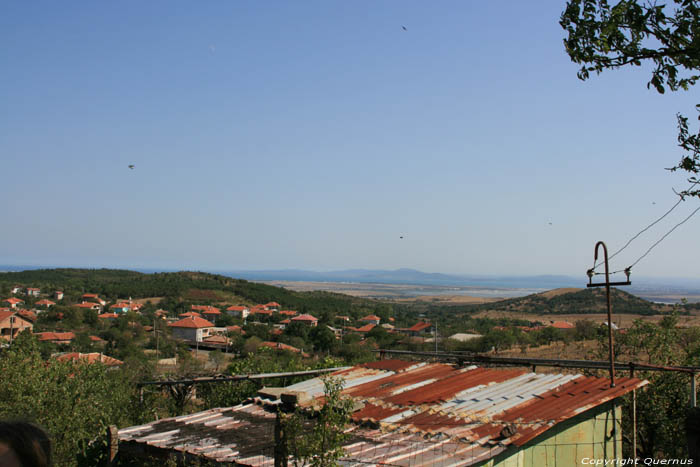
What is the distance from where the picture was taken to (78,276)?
12012 cm

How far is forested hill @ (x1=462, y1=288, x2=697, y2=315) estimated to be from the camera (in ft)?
228

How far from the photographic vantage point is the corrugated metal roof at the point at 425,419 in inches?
257

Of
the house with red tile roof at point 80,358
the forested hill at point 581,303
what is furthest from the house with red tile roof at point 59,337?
the forested hill at point 581,303

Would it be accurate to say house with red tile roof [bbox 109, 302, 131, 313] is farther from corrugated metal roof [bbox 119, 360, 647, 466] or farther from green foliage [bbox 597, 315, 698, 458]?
green foliage [bbox 597, 315, 698, 458]

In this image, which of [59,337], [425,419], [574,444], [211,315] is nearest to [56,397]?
[425,419]

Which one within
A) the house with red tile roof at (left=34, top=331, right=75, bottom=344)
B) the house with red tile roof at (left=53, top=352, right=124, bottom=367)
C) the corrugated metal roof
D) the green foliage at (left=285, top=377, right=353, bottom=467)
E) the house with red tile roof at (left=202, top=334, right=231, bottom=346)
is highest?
the green foliage at (left=285, top=377, right=353, bottom=467)

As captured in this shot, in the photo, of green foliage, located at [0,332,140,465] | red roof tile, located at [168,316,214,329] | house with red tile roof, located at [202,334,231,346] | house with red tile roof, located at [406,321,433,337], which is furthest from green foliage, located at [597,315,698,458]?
red roof tile, located at [168,316,214,329]

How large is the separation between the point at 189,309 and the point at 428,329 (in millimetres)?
35283

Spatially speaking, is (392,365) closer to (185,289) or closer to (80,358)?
(80,358)

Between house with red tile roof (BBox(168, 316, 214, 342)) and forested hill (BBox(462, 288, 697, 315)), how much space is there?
49091 mm

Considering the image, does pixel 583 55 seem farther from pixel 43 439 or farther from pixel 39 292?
pixel 39 292

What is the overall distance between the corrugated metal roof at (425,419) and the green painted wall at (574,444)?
291mm

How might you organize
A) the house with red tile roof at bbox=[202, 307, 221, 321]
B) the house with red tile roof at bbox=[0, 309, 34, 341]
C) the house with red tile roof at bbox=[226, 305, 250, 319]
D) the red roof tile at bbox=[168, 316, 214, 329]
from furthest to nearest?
the house with red tile roof at bbox=[226, 305, 250, 319]
the house with red tile roof at bbox=[202, 307, 221, 321]
the red roof tile at bbox=[168, 316, 214, 329]
the house with red tile roof at bbox=[0, 309, 34, 341]

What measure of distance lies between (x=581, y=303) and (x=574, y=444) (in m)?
87.2
